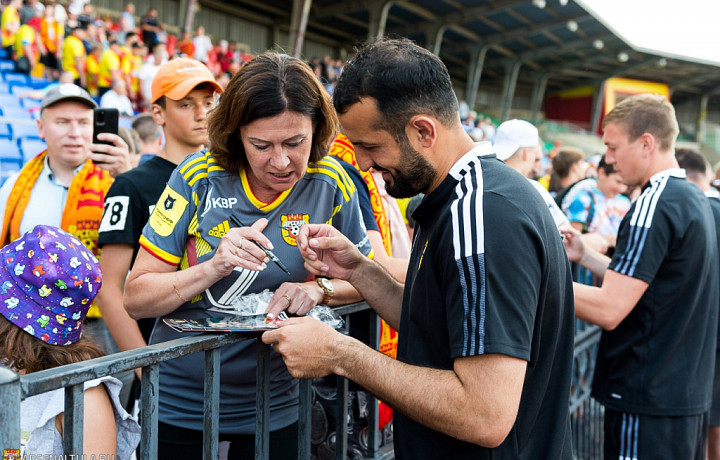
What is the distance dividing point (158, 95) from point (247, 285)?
126 cm

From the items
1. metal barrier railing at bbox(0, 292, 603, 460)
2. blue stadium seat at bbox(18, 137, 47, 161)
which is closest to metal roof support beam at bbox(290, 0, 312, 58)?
blue stadium seat at bbox(18, 137, 47, 161)

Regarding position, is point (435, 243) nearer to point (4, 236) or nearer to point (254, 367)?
point (254, 367)

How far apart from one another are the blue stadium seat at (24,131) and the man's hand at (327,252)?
8402mm

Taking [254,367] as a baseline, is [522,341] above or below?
above

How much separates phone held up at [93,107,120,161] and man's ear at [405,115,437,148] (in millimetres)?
1936

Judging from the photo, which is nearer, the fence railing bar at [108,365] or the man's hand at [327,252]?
the fence railing bar at [108,365]

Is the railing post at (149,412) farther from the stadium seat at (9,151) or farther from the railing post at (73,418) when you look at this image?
the stadium seat at (9,151)

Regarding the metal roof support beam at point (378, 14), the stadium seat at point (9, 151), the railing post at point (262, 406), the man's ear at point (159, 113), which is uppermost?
the metal roof support beam at point (378, 14)

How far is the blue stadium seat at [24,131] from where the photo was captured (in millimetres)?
8734

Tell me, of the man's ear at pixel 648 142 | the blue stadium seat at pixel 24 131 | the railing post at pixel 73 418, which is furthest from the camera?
the blue stadium seat at pixel 24 131

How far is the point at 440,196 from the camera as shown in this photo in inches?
61.8

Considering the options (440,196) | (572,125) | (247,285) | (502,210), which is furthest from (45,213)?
(572,125)

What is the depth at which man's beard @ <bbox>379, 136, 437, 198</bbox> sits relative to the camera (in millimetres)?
1569

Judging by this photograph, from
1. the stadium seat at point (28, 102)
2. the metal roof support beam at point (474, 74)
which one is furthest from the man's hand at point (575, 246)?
the metal roof support beam at point (474, 74)
